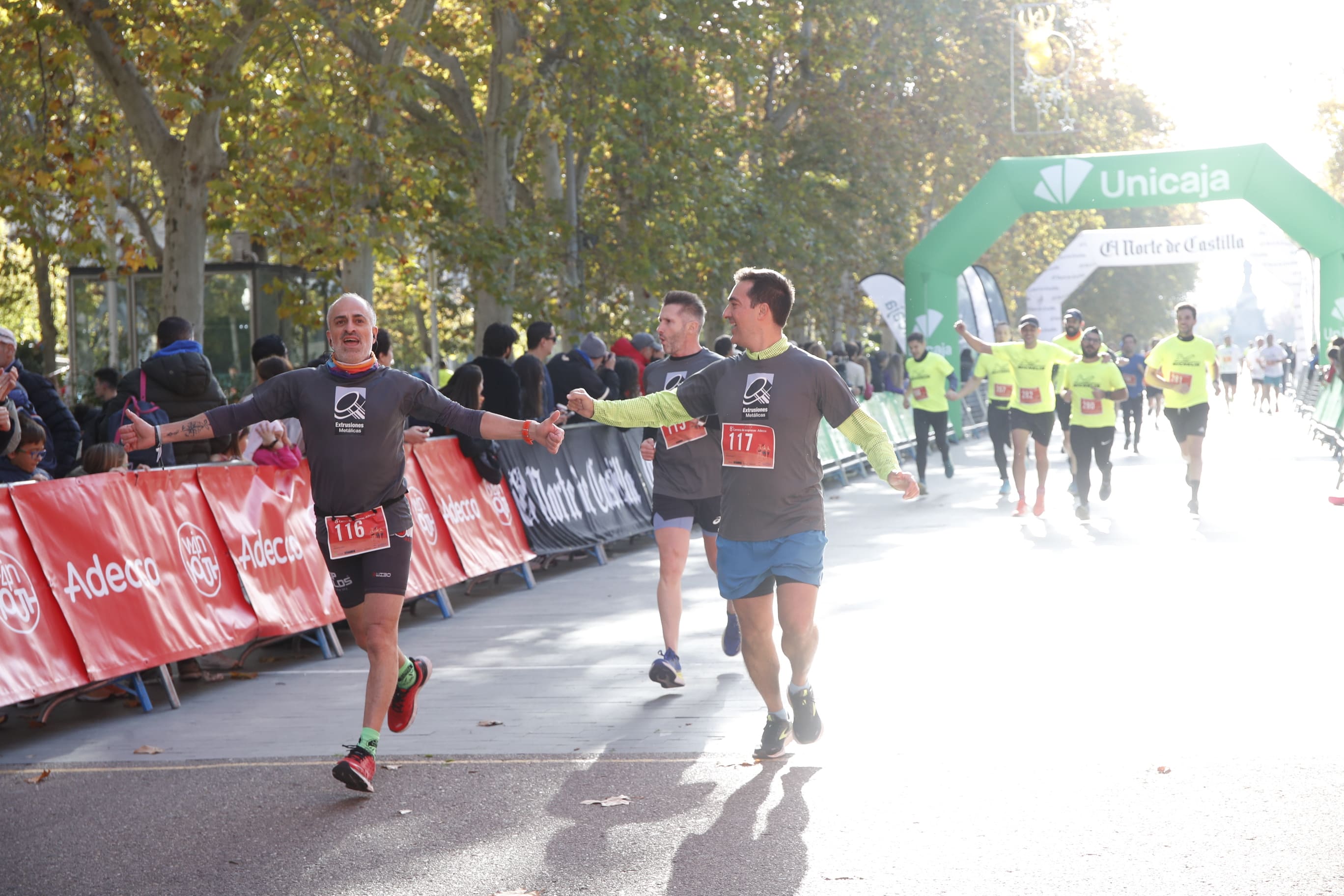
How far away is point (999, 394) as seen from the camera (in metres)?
16.9

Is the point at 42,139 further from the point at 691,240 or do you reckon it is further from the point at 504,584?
the point at 691,240

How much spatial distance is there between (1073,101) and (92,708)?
37.5m

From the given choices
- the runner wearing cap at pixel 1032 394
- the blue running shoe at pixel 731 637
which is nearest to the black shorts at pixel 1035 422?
the runner wearing cap at pixel 1032 394

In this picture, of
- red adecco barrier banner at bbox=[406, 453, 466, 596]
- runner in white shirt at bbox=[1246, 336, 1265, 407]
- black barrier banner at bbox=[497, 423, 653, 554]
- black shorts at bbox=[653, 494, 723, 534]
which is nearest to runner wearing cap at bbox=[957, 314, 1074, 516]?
black barrier banner at bbox=[497, 423, 653, 554]

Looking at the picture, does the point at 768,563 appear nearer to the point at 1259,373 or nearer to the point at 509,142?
the point at 509,142

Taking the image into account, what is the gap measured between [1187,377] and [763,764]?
33.5 feet

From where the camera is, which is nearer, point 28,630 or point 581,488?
point 28,630

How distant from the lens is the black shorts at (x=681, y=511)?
26.7 feet

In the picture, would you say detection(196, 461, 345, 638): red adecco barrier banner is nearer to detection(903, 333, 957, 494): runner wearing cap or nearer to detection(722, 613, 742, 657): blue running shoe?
detection(722, 613, 742, 657): blue running shoe

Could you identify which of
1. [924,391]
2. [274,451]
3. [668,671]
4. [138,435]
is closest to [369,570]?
[138,435]

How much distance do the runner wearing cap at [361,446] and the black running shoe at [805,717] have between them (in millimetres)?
1361

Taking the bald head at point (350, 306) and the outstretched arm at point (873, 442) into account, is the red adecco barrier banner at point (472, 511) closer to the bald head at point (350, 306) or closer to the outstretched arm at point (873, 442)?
the bald head at point (350, 306)

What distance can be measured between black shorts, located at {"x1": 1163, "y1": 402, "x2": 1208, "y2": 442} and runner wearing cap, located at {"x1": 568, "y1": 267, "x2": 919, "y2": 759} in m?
9.84

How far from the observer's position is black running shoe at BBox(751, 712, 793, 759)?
644 centimetres
